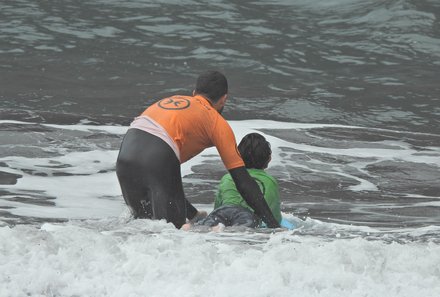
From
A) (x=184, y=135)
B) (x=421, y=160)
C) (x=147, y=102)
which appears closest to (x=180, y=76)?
(x=147, y=102)

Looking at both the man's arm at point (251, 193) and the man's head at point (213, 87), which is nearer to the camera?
the man's arm at point (251, 193)

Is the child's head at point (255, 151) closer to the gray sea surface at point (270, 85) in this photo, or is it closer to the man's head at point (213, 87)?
the man's head at point (213, 87)

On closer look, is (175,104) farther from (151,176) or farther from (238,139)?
(238,139)

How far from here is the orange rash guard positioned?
297 inches

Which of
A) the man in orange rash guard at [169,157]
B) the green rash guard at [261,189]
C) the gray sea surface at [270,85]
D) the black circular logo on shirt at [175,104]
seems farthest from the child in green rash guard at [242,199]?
the gray sea surface at [270,85]

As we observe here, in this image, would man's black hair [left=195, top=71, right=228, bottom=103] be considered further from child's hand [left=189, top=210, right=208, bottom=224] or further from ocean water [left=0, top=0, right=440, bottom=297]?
ocean water [left=0, top=0, right=440, bottom=297]

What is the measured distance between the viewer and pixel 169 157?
7.59m

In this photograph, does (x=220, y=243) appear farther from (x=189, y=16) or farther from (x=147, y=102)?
(x=189, y=16)

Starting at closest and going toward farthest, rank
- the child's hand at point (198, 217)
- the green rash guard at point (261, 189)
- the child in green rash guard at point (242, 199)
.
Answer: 1. the child in green rash guard at point (242, 199)
2. the green rash guard at point (261, 189)
3. the child's hand at point (198, 217)

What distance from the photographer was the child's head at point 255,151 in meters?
7.86

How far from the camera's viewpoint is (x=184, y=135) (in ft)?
25.0

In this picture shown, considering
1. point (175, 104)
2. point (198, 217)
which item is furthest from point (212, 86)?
point (198, 217)

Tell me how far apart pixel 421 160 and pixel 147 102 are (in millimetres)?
5210

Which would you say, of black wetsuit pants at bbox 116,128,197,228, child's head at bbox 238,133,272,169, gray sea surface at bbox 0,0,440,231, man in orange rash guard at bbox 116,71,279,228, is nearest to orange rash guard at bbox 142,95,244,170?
man in orange rash guard at bbox 116,71,279,228
